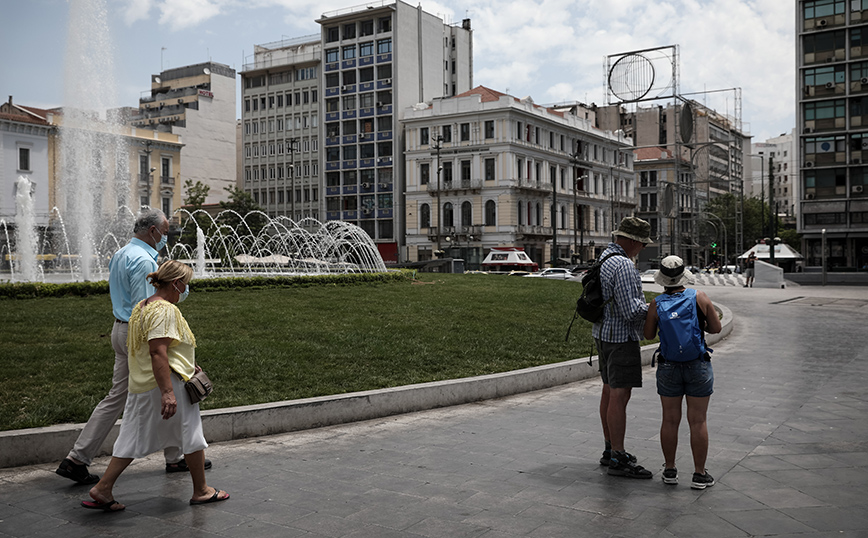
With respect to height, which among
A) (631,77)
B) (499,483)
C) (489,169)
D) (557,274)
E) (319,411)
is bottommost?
(499,483)

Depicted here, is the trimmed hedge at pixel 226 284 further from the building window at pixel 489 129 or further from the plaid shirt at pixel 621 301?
the building window at pixel 489 129

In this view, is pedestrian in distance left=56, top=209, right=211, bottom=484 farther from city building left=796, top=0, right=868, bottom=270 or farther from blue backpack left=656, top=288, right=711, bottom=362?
city building left=796, top=0, right=868, bottom=270

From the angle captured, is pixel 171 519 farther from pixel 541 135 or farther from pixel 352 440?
pixel 541 135

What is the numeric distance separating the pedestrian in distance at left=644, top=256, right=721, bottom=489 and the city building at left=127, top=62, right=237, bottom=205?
76.0 meters

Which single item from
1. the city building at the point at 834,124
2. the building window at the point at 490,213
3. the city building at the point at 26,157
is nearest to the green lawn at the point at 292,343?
the city building at the point at 26,157

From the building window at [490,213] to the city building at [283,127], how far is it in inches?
793

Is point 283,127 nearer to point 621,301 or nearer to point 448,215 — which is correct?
point 448,215

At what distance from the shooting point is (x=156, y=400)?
15.9ft

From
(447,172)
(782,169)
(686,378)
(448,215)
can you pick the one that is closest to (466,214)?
(448,215)

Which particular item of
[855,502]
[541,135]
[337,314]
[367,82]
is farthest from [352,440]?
[367,82]

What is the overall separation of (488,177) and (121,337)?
60.5 m

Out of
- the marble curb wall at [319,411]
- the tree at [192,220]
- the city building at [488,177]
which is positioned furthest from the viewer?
the city building at [488,177]

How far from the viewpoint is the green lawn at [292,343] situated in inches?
292

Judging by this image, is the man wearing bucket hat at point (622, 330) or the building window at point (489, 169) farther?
the building window at point (489, 169)
